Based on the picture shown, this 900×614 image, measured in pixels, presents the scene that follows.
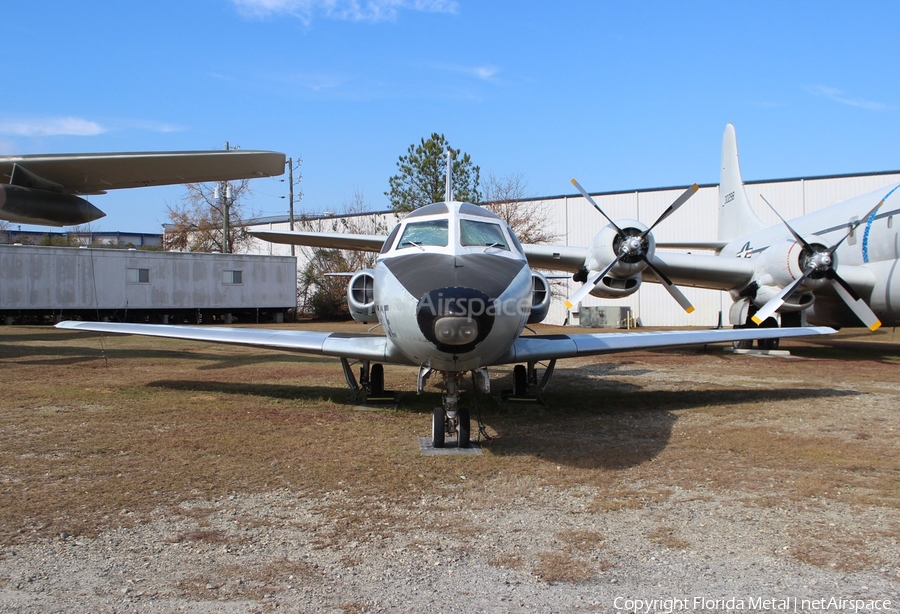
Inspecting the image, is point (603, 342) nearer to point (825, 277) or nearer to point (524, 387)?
point (524, 387)

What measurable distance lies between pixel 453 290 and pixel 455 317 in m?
0.29

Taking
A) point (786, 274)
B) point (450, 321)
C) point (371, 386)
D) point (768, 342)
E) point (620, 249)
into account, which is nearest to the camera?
point (450, 321)

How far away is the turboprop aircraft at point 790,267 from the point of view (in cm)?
1545

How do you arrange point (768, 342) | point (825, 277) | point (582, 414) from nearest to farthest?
point (582, 414) < point (825, 277) < point (768, 342)

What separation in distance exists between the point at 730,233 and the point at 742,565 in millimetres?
21167

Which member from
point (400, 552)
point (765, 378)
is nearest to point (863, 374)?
point (765, 378)

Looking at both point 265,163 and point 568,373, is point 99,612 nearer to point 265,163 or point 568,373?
point 568,373

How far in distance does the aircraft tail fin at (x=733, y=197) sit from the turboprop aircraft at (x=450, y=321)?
1242 centimetres

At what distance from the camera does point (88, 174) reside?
15.2 metres

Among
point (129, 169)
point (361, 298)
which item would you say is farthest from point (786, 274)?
point (129, 169)

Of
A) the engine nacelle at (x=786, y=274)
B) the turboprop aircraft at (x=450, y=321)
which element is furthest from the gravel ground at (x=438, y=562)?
the engine nacelle at (x=786, y=274)

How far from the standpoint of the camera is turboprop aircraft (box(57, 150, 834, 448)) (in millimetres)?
5883

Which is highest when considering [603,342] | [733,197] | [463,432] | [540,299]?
[733,197]
